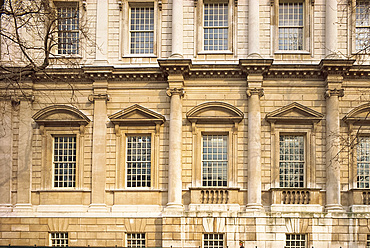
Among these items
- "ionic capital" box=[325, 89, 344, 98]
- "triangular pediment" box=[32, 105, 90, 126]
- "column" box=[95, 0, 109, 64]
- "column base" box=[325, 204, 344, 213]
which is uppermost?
"column" box=[95, 0, 109, 64]

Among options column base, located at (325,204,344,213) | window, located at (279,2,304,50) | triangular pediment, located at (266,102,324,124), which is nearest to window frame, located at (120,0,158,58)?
window, located at (279,2,304,50)

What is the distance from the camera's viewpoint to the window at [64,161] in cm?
2900

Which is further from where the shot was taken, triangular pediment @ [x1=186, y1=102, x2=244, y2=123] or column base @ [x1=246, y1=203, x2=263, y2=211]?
triangular pediment @ [x1=186, y1=102, x2=244, y2=123]

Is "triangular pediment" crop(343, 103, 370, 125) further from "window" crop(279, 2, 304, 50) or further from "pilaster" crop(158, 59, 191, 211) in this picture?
"pilaster" crop(158, 59, 191, 211)

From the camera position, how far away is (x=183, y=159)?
28.5 metres

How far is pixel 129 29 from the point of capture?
1175 inches

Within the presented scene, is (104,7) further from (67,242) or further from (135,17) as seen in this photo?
(67,242)

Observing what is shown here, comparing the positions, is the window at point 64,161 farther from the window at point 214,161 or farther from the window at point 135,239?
the window at point 214,161

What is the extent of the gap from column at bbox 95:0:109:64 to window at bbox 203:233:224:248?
9.78 metres

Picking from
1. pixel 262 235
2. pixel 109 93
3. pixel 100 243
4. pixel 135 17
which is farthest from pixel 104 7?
pixel 262 235

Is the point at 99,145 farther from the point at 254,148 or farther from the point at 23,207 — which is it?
the point at 254,148

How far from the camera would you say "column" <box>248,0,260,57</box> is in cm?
2870

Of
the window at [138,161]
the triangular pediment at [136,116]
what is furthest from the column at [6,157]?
the window at [138,161]

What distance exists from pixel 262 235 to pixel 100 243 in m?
7.57
